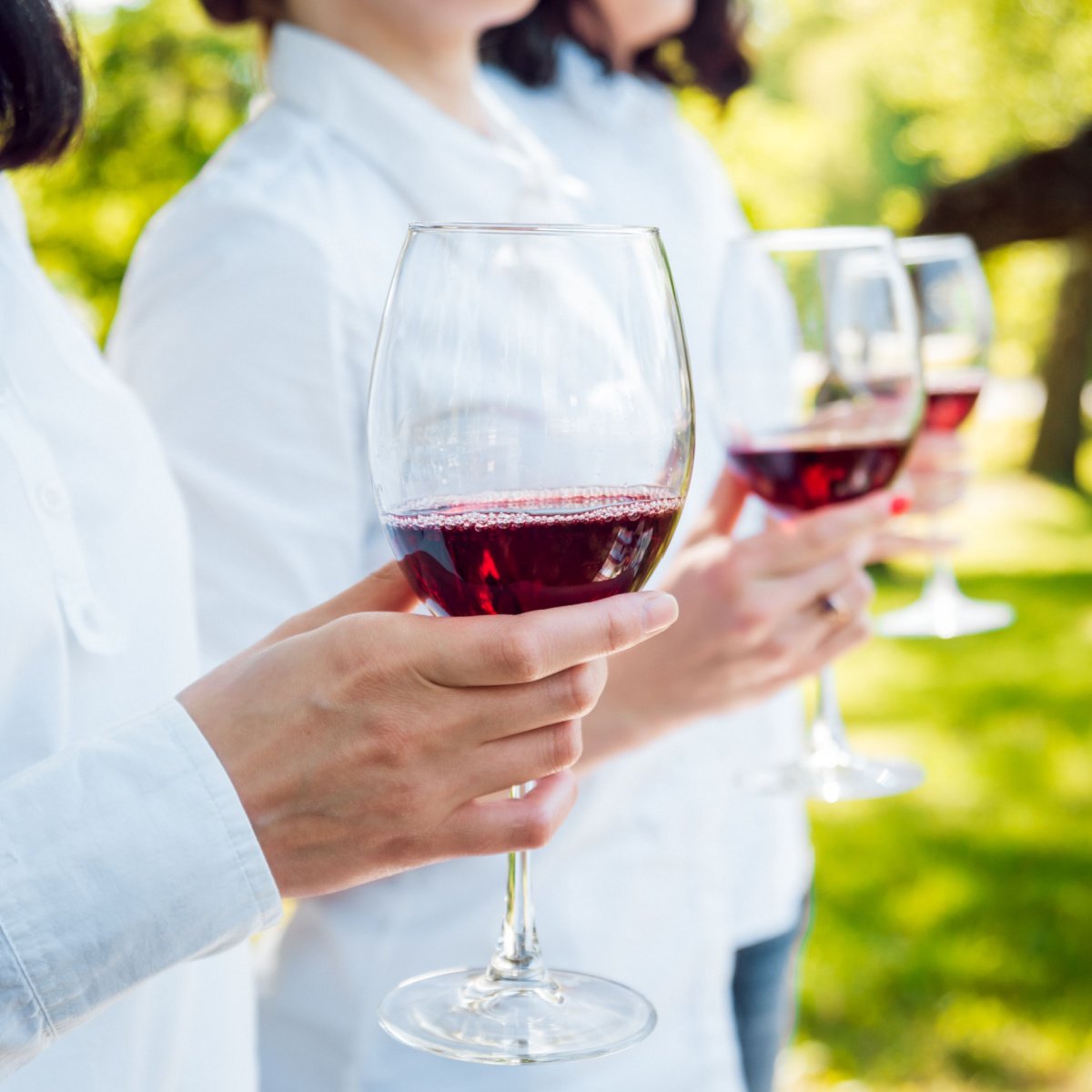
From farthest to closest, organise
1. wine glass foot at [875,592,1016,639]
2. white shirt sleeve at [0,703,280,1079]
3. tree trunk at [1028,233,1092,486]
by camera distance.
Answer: tree trunk at [1028,233,1092,486] < wine glass foot at [875,592,1016,639] < white shirt sleeve at [0,703,280,1079]

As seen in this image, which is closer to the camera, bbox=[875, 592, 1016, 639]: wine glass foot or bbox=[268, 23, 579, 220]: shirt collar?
bbox=[268, 23, 579, 220]: shirt collar

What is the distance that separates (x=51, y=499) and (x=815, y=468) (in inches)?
42.4

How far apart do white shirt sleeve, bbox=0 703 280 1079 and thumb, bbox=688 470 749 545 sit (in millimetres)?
1085

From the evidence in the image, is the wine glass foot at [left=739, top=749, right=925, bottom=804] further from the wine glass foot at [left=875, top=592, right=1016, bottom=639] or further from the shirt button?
the shirt button

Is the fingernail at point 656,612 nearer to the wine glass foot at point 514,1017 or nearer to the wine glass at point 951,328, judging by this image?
the wine glass foot at point 514,1017

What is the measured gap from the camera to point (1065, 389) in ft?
58.4

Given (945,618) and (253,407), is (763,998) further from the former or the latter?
(253,407)

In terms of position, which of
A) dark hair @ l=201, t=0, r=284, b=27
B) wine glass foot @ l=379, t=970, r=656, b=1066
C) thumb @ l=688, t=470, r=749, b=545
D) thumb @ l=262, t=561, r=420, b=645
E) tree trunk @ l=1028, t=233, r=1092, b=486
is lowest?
tree trunk @ l=1028, t=233, r=1092, b=486

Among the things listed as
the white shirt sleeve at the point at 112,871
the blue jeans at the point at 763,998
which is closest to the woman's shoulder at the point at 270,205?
the white shirt sleeve at the point at 112,871

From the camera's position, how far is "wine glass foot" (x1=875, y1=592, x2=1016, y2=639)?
271cm

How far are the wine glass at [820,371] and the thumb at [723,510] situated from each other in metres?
0.04

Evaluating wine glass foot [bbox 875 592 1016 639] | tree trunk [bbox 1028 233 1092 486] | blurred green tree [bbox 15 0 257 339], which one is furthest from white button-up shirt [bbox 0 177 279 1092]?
tree trunk [bbox 1028 233 1092 486]

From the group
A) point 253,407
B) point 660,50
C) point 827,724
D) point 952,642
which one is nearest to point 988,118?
point 952,642

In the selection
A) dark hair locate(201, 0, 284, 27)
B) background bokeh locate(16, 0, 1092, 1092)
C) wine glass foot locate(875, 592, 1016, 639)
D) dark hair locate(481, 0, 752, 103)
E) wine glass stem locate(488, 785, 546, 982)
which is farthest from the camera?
background bokeh locate(16, 0, 1092, 1092)
